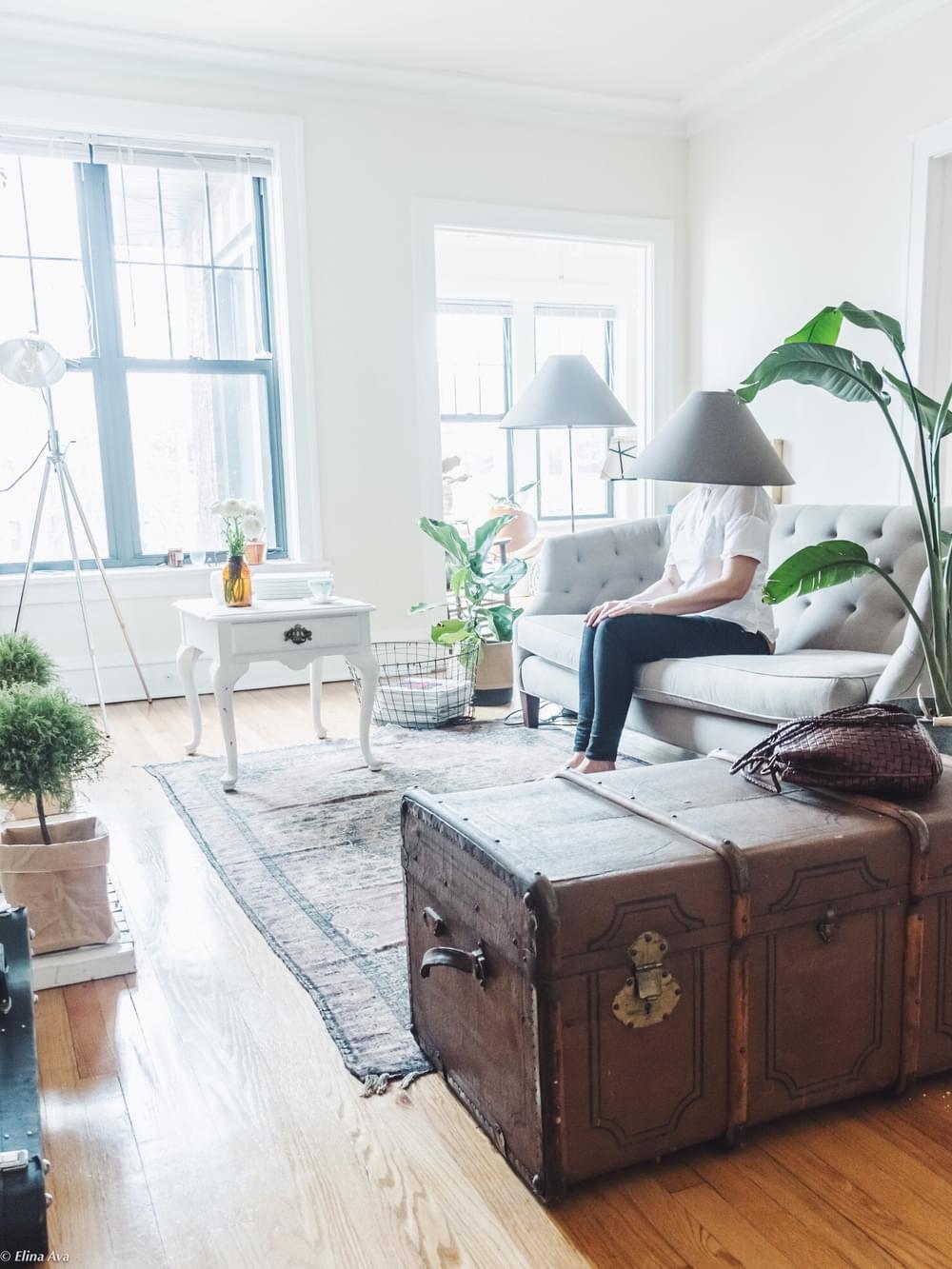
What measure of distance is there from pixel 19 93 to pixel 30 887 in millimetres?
3866

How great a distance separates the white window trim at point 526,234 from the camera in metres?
5.24

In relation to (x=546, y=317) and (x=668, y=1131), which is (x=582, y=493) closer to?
(x=546, y=317)

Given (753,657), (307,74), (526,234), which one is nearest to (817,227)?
(526,234)

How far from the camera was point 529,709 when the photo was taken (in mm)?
4027

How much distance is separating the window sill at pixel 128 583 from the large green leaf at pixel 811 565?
8.94ft

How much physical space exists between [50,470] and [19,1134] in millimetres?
3960

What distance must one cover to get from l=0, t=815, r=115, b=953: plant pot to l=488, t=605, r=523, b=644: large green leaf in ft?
8.79

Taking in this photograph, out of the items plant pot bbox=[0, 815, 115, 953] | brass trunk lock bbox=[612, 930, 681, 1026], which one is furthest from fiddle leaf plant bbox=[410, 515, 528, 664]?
brass trunk lock bbox=[612, 930, 681, 1026]

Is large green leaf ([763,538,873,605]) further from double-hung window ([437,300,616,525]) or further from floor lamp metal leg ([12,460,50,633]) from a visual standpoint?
double-hung window ([437,300,616,525])

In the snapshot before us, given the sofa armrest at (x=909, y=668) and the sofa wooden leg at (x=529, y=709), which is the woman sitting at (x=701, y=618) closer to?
the sofa armrest at (x=909, y=668)

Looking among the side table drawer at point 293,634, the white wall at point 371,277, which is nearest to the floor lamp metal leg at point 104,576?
the white wall at point 371,277

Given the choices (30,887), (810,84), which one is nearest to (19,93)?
(810,84)

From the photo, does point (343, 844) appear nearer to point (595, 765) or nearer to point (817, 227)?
point (595, 765)

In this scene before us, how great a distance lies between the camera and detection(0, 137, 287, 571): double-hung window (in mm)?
4668
